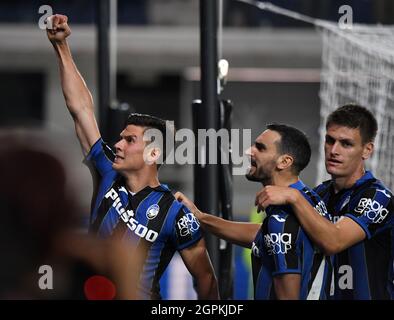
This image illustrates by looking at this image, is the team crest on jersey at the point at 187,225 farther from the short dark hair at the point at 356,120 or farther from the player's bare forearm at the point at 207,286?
the short dark hair at the point at 356,120

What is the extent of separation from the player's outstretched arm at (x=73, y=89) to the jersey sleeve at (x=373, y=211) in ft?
2.94

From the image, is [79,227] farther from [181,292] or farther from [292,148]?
[181,292]

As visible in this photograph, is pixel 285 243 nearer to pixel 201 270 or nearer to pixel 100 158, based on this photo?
pixel 201 270

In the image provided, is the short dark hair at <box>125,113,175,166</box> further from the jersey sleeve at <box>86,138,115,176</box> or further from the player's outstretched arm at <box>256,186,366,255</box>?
the player's outstretched arm at <box>256,186,366,255</box>

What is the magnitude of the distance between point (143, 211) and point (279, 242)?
0.50 meters

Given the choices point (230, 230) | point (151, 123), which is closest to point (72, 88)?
point (151, 123)

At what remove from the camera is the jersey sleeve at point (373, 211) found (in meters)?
2.91

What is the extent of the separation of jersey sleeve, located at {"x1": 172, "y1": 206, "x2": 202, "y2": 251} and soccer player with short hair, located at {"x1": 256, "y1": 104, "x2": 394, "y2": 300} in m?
0.46

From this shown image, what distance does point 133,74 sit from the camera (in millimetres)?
19641

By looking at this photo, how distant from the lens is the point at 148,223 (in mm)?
2980

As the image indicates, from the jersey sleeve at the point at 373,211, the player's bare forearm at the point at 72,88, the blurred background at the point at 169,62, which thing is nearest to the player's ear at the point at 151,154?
the player's bare forearm at the point at 72,88

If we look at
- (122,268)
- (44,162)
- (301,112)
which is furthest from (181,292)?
(301,112)

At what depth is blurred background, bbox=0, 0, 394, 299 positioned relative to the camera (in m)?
18.0

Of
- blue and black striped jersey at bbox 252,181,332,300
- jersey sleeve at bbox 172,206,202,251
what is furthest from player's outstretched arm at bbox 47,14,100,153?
blue and black striped jersey at bbox 252,181,332,300
